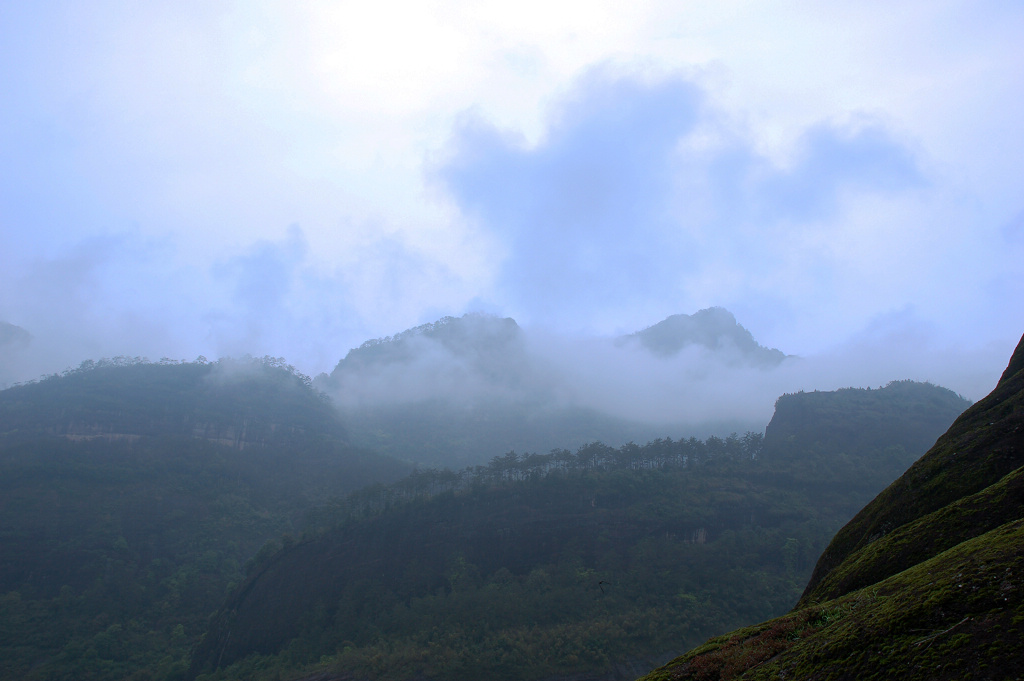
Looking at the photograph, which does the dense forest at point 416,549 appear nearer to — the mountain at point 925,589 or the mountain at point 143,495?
the mountain at point 143,495

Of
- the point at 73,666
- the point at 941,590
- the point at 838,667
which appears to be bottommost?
the point at 73,666

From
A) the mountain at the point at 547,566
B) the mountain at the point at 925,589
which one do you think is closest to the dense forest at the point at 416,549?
the mountain at the point at 547,566

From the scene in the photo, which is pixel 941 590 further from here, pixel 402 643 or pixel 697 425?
pixel 697 425

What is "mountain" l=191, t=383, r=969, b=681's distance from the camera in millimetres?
60688

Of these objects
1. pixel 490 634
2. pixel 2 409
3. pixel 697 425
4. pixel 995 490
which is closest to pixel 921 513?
pixel 995 490

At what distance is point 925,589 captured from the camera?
1052 cm

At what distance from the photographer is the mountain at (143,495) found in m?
74.1

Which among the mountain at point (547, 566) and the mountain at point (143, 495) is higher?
the mountain at point (143, 495)

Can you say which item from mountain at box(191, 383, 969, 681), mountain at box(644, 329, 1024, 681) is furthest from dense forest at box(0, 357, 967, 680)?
mountain at box(644, 329, 1024, 681)

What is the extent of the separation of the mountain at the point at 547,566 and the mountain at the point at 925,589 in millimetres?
45276

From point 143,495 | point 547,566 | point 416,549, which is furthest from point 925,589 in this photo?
point 143,495

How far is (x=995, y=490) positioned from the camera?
14836 mm

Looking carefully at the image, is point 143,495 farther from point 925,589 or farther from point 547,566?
point 925,589

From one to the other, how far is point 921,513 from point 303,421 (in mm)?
152632
